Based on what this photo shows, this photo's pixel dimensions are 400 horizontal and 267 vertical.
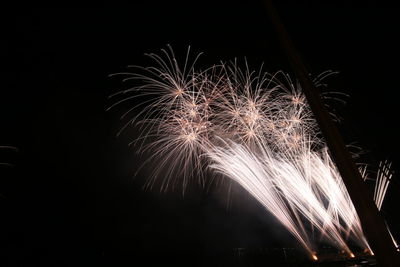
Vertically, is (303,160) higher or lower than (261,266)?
higher

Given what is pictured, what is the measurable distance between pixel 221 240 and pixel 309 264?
25.7 m

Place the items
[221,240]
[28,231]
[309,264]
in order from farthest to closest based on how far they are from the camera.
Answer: [221,240], [28,231], [309,264]

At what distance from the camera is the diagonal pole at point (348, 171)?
3.83 metres

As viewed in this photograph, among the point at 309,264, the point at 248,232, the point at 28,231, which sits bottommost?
the point at 309,264

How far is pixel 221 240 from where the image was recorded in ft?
124

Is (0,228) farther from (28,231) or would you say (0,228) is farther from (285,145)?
(285,145)

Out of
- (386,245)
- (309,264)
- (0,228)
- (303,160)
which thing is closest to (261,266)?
(309,264)

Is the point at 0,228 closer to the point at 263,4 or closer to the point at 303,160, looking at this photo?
the point at 303,160

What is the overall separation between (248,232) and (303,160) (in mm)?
27466

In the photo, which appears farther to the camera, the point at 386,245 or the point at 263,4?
the point at 263,4

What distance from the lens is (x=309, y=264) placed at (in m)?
13.3

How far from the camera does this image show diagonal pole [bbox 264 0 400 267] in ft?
12.6

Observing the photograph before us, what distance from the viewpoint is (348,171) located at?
431 centimetres

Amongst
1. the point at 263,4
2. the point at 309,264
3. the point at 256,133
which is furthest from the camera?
the point at 256,133
